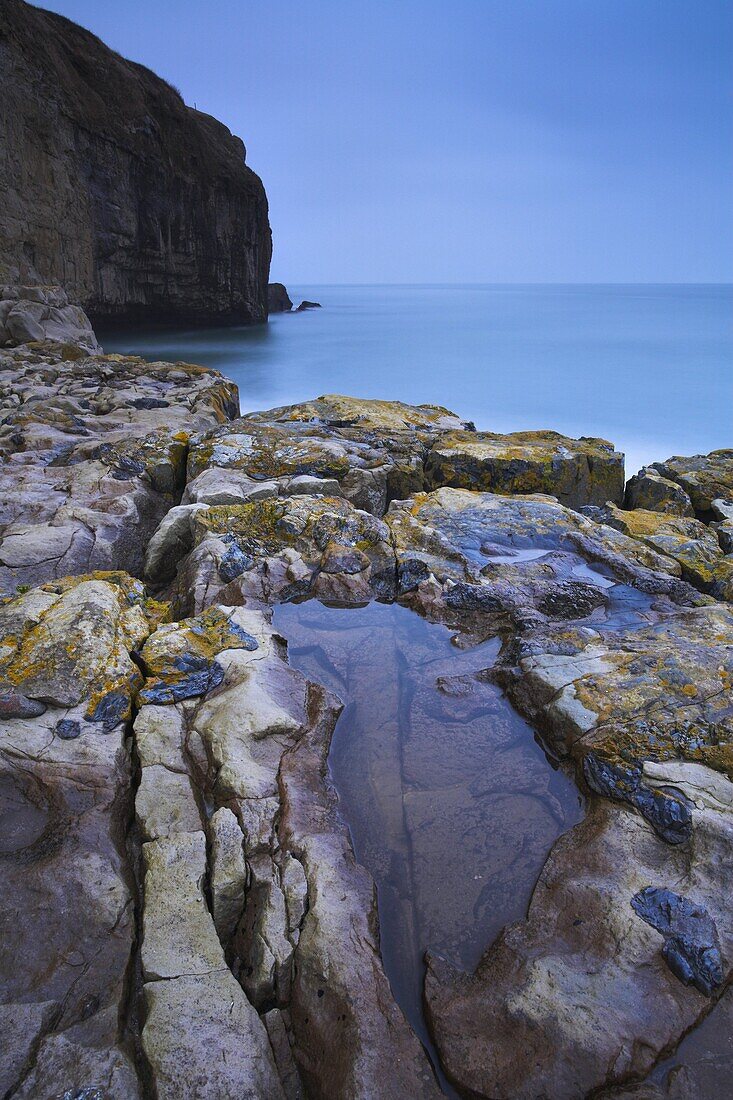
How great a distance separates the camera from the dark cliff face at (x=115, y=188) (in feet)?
89.8

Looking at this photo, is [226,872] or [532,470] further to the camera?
[532,470]

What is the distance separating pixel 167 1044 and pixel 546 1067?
143 centimetres

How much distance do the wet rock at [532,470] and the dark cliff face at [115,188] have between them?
25.2 m

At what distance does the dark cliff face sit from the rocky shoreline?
2682 cm

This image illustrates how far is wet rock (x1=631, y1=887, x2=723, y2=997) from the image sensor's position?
2.52 m

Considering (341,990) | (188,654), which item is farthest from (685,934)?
(188,654)

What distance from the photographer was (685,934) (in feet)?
8.70

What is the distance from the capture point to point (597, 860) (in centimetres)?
304

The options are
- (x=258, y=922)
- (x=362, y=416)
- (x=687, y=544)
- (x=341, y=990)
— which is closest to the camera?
(x=341, y=990)

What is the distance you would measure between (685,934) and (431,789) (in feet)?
4.51

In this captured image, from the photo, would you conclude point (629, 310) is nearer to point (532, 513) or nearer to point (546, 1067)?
point (532, 513)

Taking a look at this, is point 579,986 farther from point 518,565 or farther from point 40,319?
point 40,319

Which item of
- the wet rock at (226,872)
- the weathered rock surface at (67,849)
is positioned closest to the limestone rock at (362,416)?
the weathered rock surface at (67,849)

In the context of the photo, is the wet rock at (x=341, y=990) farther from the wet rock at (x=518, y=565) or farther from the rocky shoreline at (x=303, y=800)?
the wet rock at (x=518, y=565)
